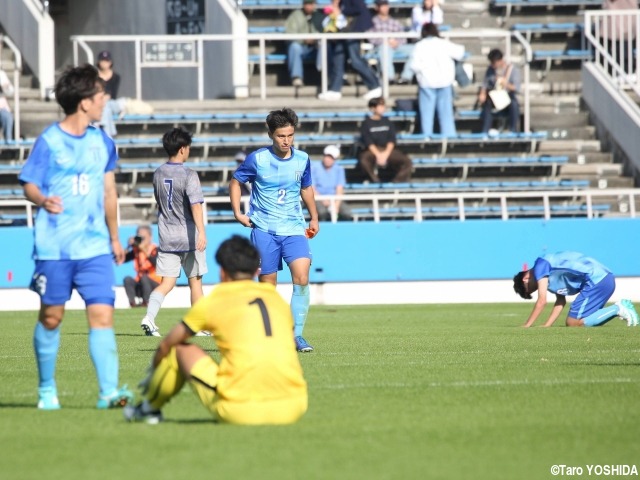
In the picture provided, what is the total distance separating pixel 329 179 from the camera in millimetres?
24172

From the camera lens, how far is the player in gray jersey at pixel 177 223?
14.3 metres

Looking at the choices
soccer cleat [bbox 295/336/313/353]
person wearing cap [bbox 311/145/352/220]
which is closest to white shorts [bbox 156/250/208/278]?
soccer cleat [bbox 295/336/313/353]

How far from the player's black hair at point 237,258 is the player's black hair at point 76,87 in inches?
61.6

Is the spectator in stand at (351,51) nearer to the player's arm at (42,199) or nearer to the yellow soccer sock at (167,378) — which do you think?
the player's arm at (42,199)

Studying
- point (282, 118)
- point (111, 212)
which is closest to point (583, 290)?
point (282, 118)

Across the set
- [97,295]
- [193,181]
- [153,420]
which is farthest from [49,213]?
[193,181]

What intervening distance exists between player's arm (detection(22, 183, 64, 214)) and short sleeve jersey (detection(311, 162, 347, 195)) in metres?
16.2

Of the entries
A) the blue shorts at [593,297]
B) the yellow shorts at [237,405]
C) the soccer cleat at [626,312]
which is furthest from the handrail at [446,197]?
the yellow shorts at [237,405]

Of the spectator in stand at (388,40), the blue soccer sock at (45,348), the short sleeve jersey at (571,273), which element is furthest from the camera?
the spectator in stand at (388,40)

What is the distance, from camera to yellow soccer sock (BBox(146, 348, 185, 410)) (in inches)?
280

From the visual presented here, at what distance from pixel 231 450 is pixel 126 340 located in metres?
8.20

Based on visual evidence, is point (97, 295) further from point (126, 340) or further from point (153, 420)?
point (126, 340)

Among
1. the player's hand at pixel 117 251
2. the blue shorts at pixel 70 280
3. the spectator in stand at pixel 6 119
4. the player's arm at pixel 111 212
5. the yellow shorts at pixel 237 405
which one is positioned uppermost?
the spectator in stand at pixel 6 119

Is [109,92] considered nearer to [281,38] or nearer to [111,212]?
[281,38]
